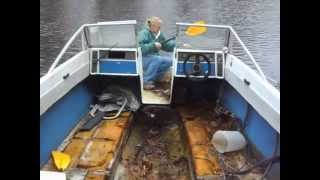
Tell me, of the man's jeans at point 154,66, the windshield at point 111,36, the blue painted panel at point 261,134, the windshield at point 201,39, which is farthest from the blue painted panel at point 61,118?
the blue painted panel at point 261,134

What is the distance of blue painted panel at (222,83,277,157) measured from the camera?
3.23m

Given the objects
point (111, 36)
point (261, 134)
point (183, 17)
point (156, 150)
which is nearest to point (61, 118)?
point (156, 150)

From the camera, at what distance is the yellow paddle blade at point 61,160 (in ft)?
10.5

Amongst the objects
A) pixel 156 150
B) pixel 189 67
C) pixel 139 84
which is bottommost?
pixel 156 150

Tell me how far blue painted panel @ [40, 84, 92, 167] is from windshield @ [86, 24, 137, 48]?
19.2 inches

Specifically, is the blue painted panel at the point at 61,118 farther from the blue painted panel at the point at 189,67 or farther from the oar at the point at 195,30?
the oar at the point at 195,30

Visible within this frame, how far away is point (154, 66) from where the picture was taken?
4.95m

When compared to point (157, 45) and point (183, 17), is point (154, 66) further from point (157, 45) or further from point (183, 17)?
point (183, 17)

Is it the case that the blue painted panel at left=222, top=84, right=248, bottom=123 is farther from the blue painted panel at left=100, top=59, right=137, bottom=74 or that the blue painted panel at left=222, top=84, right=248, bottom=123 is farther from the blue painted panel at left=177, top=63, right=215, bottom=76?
the blue painted panel at left=100, top=59, right=137, bottom=74

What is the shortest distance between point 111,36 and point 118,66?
294 mm

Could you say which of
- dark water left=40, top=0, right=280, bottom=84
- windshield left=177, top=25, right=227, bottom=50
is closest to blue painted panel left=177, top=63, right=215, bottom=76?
windshield left=177, top=25, right=227, bottom=50

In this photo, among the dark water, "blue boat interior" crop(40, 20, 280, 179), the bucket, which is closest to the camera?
the bucket

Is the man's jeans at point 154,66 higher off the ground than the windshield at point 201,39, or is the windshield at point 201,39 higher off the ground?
the windshield at point 201,39
